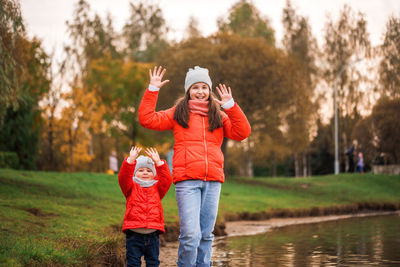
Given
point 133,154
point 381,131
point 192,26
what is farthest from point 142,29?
point 133,154

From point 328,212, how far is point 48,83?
55.4ft

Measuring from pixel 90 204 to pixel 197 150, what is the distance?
8949 mm

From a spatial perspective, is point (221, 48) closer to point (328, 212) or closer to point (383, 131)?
point (383, 131)

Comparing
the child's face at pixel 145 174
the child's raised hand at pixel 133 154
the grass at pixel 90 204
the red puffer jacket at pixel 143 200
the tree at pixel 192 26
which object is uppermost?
the tree at pixel 192 26

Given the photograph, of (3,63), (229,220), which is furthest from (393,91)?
(3,63)

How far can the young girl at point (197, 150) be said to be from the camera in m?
5.96

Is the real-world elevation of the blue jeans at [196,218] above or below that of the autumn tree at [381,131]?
below

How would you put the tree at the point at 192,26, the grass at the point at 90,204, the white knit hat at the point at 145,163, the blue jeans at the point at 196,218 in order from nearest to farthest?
1. the blue jeans at the point at 196,218
2. the white knit hat at the point at 145,163
3. the grass at the point at 90,204
4. the tree at the point at 192,26

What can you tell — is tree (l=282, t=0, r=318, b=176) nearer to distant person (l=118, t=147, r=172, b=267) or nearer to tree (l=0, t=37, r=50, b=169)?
tree (l=0, t=37, r=50, b=169)

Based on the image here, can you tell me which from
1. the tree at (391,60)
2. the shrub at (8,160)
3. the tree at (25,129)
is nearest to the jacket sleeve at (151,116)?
the shrub at (8,160)

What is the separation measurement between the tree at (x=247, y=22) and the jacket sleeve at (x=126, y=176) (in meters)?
37.3

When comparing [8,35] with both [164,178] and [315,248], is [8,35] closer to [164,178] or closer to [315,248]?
[164,178]

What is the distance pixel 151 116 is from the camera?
6.19m

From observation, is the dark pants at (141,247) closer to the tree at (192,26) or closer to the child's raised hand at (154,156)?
the child's raised hand at (154,156)
